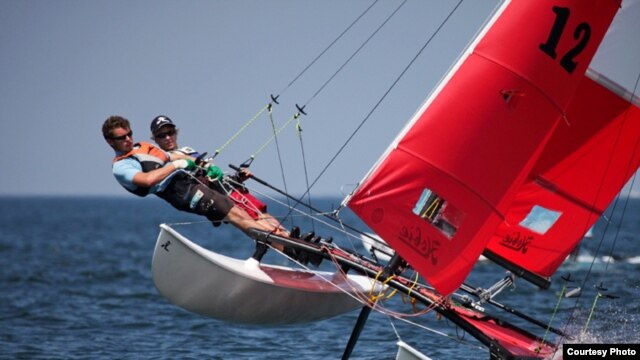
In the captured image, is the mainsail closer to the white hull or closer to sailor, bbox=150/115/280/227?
the white hull

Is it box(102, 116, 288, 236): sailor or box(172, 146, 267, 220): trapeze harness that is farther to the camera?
box(172, 146, 267, 220): trapeze harness

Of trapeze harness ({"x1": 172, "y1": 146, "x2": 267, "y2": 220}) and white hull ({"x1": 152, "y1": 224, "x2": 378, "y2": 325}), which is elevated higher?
trapeze harness ({"x1": 172, "y1": 146, "x2": 267, "y2": 220})

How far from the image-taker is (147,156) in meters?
7.91

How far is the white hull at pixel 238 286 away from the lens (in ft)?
24.8

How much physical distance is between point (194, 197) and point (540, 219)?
2859mm

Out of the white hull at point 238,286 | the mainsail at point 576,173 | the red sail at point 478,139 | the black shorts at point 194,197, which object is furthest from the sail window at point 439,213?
the black shorts at point 194,197

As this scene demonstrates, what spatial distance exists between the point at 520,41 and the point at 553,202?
174cm

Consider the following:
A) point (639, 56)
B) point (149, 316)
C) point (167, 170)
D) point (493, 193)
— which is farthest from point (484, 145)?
point (149, 316)

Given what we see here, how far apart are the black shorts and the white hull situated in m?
0.37

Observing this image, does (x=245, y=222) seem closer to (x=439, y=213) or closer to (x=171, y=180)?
(x=171, y=180)

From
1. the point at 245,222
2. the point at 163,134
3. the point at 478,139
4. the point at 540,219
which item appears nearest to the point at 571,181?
the point at 540,219

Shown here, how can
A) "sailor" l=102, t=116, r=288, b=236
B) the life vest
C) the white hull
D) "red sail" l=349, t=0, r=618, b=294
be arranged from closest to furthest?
"red sail" l=349, t=0, r=618, b=294, the white hull, "sailor" l=102, t=116, r=288, b=236, the life vest

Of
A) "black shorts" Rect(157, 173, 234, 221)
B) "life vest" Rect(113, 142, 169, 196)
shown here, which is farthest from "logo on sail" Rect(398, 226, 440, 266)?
"life vest" Rect(113, 142, 169, 196)

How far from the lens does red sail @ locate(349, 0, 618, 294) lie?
285 inches
